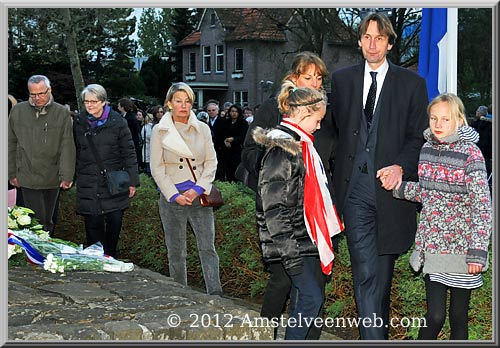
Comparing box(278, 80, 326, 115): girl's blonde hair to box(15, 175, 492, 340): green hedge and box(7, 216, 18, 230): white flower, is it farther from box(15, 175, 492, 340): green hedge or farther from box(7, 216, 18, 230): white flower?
box(7, 216, 18, 230): white flower

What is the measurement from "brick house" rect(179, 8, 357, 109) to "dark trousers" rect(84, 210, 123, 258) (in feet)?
77.2

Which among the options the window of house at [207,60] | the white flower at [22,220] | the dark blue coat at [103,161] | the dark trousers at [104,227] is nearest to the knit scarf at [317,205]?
the white flower at [22,220]

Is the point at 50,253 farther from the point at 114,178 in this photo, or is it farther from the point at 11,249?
the point at 114,178

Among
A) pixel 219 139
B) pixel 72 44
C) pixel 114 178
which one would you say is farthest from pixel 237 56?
pixel 114 178

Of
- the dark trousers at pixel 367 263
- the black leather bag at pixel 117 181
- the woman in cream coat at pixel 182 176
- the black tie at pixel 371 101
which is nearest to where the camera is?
the dark trousers at pixel 367 263

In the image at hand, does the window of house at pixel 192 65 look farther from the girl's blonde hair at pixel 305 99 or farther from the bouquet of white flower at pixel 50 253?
the girl's blonde hair at pixel 305 99

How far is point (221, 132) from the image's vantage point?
53.7 ft

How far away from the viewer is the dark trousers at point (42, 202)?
830 centimetres

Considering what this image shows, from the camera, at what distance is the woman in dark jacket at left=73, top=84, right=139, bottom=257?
7.69 meters

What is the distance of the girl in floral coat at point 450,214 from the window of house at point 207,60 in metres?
42.0

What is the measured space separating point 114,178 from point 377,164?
10.2ft

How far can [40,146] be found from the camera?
8.15 m

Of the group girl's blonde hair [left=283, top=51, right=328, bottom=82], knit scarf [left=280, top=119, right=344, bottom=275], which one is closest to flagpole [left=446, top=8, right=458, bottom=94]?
girl's blonde hair [left=283, top=51, right=328, bottom=82]

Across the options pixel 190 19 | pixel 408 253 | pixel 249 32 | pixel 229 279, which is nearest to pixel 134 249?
pixel 229 279
